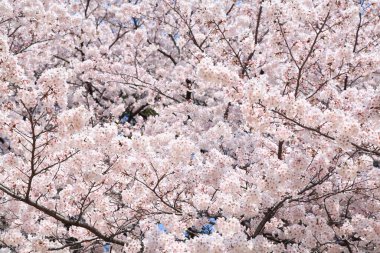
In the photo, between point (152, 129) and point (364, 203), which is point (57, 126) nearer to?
point (364, 203)

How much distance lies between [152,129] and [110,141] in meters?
6.26

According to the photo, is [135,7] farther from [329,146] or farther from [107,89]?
[329,146]

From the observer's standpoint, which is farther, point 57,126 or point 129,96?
point 129,96

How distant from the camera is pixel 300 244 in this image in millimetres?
6918

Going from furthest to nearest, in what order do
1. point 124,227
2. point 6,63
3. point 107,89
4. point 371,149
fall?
point 107,89, point 124,227, point 371,149, point 6,63

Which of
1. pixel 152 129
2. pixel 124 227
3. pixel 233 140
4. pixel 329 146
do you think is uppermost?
pixel 152 129

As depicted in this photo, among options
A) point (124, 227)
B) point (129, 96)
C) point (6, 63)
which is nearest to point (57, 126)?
point (6, 63)

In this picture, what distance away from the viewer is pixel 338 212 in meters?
6.95

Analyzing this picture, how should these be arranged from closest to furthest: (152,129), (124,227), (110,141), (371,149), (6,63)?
(6,63)
(371,149)
(110,141)
(124,227)
(152,129)

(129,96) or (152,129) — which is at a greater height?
(129,96)

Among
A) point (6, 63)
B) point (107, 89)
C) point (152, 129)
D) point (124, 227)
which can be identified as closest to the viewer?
point (6, 63)

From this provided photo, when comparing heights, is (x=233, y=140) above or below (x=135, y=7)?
below

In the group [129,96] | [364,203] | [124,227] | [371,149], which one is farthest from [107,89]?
[371,149]

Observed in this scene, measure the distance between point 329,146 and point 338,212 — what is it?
1.45 m
